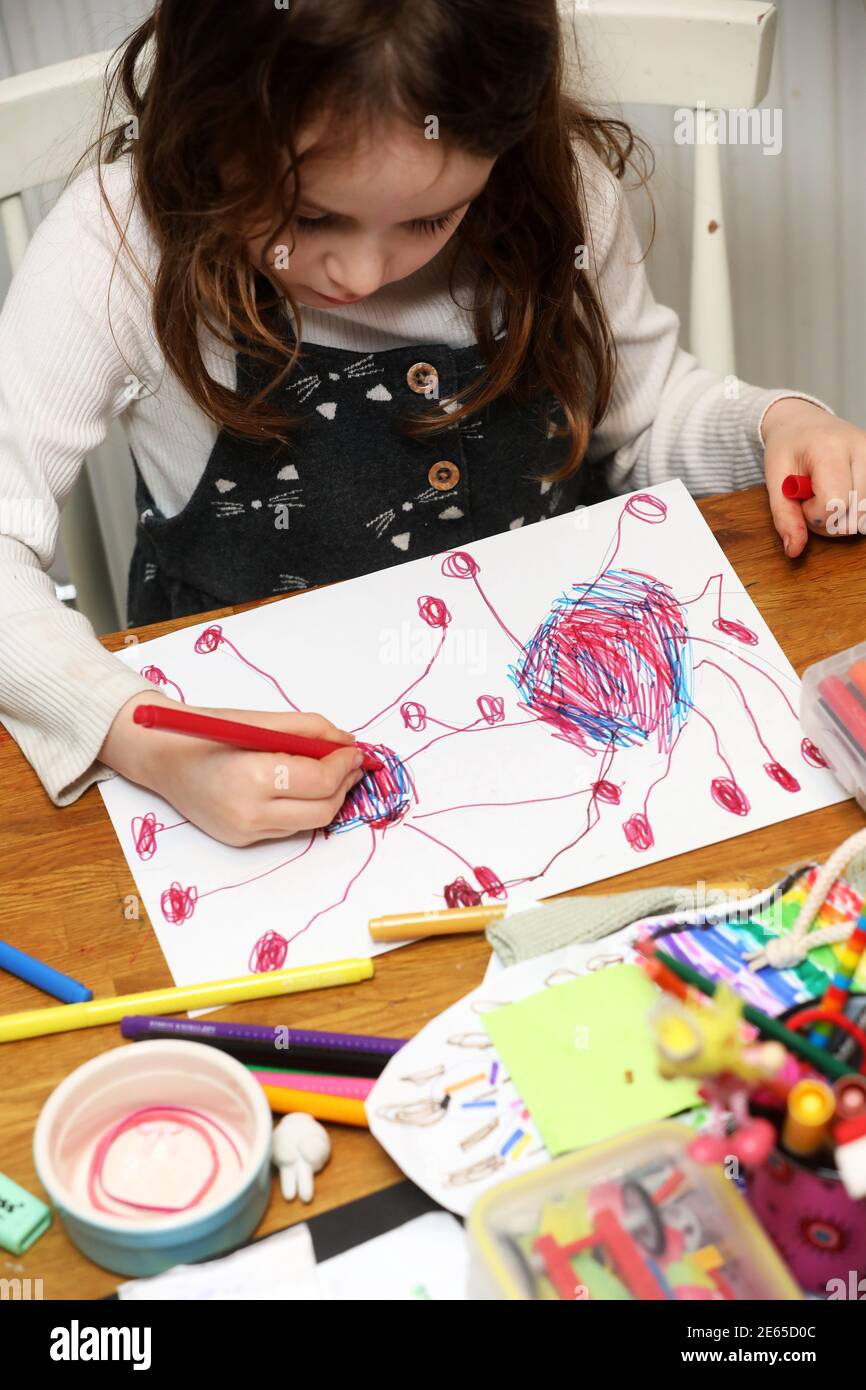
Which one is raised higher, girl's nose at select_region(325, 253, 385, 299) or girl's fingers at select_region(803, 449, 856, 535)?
girl's nose at select_region(325, 253, 385, 299)

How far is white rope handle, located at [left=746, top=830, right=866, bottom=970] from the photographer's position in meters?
0.55

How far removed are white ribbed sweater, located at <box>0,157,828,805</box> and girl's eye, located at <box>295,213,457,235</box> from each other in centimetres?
11

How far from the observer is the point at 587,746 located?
0.67 m

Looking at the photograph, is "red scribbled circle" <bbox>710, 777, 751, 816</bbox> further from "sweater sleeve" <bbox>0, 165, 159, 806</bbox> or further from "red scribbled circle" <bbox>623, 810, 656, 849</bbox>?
"sweater sleeve" <bbox>0, 165, 159, 806</bbox>

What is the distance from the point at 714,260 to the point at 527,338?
0.26 meters

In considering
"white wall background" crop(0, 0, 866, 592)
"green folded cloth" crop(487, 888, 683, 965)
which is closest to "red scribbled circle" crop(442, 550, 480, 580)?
"green folded cloth" crop(487, 888, 683, 965)

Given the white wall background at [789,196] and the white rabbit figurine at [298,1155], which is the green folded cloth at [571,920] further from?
the white wall background at [789,196]

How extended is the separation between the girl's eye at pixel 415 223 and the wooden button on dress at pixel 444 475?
184mm

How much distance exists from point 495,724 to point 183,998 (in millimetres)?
212

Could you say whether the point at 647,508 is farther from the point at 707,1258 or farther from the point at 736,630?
the point at 707,1258

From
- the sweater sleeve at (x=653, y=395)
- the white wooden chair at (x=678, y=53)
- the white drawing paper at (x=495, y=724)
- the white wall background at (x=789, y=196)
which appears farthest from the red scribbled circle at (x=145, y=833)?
the white wall background at (x=789, y=196)

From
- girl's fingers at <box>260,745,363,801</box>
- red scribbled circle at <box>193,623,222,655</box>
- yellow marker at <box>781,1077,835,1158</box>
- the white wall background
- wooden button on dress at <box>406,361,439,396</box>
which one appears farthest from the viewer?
the white wall background

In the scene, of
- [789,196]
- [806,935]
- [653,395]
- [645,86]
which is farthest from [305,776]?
[789,196]

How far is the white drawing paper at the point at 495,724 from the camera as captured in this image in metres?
0.62
